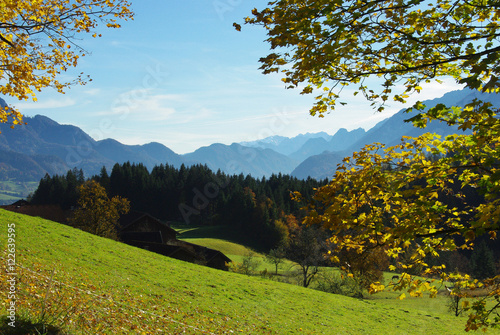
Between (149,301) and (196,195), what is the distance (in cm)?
11228

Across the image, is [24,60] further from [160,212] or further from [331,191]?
[160,212]

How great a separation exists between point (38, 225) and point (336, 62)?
2488 cm

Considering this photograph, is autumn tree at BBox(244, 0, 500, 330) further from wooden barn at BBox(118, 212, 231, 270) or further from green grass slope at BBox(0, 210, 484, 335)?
wooden barn at BBox(118, 212, 231, 270)

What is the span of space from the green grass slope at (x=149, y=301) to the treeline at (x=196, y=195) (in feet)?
238

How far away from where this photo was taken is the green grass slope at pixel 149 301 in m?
9.32

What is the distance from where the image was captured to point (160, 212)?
12238 centimetres

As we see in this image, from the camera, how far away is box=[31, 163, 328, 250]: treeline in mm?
103975

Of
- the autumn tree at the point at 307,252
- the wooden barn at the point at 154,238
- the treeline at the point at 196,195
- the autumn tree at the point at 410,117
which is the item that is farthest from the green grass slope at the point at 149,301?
the treeline at the point at 196,195

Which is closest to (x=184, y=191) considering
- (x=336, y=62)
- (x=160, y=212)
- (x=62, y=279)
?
(x=160, y=212)

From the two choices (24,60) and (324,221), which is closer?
(324,221)

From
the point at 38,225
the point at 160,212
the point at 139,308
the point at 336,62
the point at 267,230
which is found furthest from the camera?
the point at 160,212

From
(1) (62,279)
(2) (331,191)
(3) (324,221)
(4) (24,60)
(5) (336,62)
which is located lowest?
(1) (62,279)

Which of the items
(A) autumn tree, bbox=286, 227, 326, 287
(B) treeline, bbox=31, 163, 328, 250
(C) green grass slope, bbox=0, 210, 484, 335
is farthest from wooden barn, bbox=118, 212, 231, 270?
(B) treeline, bbox=31, 163, 328, 250

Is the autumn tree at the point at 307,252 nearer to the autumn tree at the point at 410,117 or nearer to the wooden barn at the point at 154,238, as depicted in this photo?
the wooden barn at the point at 154,238
